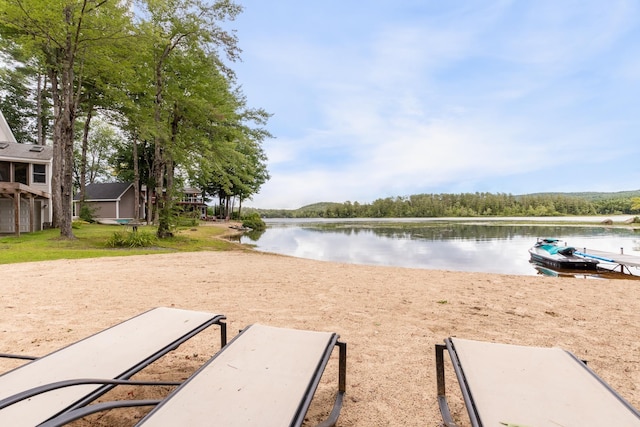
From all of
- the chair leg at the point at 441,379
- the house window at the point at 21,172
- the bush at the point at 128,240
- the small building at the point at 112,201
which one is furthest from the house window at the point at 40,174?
the chair leg at the point at 441,379

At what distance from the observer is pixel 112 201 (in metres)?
33.4

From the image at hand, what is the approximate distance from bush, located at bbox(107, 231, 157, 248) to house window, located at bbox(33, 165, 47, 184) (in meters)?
11.1

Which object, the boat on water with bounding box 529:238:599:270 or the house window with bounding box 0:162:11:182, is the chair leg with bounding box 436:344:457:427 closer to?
the boat on water with bounding box 529:238:599:270

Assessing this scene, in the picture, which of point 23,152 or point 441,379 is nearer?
point 441,379

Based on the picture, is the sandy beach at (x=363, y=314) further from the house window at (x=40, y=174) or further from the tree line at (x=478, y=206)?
the tree line at (x=478, y=206)

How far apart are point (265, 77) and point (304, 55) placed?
4.55m

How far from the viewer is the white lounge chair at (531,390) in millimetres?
1402

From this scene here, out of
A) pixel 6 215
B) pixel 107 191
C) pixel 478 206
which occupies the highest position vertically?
pixel 107 191

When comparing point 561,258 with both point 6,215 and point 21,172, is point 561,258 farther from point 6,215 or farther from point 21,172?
point 21,172

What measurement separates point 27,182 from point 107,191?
16104mm

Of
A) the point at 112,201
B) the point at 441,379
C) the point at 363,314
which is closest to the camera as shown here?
the point at 441,379

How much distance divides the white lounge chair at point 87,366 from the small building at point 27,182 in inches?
757

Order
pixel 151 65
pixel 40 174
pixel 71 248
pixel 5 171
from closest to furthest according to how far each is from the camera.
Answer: pixel 71 248 < pixel 151 65 < pixel 5 171 < pixel 40 174

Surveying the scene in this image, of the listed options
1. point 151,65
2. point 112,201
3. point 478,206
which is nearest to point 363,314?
point 151,65
